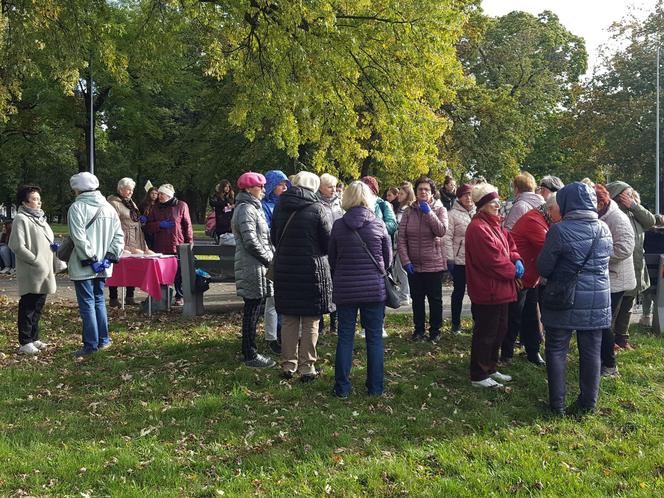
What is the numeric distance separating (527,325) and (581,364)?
1744 millimetres

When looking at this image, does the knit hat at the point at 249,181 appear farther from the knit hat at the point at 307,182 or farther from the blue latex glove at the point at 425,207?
the blue latex glove at the point at 425,207

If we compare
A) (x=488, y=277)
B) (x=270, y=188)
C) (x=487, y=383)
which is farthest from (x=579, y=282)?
(x=270, y=188)

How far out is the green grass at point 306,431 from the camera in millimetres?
4238

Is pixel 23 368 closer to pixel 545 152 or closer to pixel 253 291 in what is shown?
pixel 253 291

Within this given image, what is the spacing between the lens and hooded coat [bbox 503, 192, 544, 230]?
24.4 ft

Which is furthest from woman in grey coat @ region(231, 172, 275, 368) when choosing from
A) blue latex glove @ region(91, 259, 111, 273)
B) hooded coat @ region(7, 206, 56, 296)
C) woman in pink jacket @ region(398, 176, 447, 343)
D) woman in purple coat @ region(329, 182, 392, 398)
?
hooded coat @ region(7, 206, 56, 296)

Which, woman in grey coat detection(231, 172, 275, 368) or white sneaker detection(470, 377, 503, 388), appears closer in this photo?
white sneaker detection(470, 377, 503, 388)

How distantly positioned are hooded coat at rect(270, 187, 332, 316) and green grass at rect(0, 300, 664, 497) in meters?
0.83

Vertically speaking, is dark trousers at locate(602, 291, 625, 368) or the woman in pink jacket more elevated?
the woman in pink jacket

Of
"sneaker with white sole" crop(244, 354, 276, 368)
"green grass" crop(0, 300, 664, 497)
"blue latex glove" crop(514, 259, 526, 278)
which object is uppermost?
"blue latex glove" crop(514, 259, 526, 278)

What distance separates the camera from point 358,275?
5.82 metres

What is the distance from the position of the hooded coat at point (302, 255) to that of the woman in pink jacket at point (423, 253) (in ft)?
6.82

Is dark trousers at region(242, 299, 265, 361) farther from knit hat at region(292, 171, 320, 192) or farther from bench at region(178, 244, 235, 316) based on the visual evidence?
bench at region(178, 244, 235, 316)

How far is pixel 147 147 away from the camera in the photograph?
32.4 m
